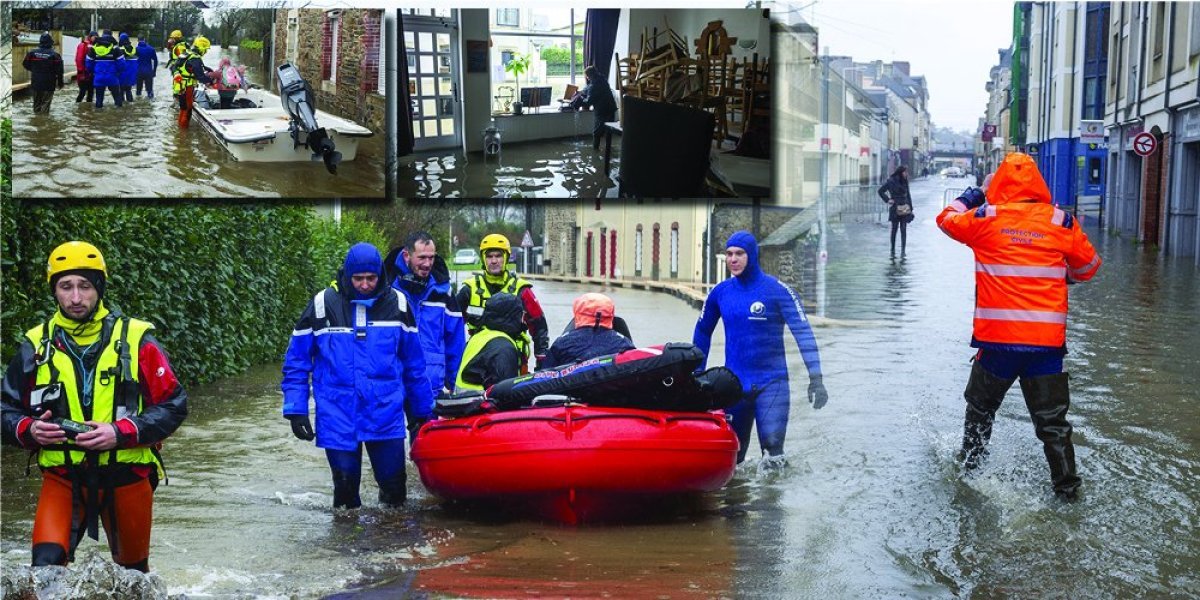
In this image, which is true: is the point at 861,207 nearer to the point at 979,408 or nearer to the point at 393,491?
the point at 979,408

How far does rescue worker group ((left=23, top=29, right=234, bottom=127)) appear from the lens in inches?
428

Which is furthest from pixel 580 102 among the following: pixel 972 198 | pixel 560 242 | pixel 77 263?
pixel 560 242

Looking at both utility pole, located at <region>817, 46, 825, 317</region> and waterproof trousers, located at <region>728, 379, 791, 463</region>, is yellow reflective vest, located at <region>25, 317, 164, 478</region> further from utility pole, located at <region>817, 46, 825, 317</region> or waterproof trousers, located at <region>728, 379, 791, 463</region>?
utility pole, located at <region>817, 46, 825, 317</region>

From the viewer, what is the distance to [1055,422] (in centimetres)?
666

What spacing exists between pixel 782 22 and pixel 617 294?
16.6 meters

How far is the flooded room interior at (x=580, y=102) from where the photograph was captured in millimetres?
10898

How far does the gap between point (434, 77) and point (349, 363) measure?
197 inches

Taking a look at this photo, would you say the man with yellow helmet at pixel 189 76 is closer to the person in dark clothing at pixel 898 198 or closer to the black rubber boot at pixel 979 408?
the black rubber boot at pixel 979 408

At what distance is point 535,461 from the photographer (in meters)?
6.30

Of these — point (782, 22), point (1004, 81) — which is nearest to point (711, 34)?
point (782, 22)

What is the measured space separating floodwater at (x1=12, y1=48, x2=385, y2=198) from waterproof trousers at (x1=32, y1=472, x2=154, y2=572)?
254 inches

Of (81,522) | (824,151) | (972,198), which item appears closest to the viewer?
(81,522)

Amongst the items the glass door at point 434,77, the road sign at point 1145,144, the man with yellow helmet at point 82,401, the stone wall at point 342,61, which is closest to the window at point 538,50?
the glass door at point 434,77

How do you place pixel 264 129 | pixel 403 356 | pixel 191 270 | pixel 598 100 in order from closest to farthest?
pixel 403 356
pixel 264 129
pixel 598 100
pixel 191 270
